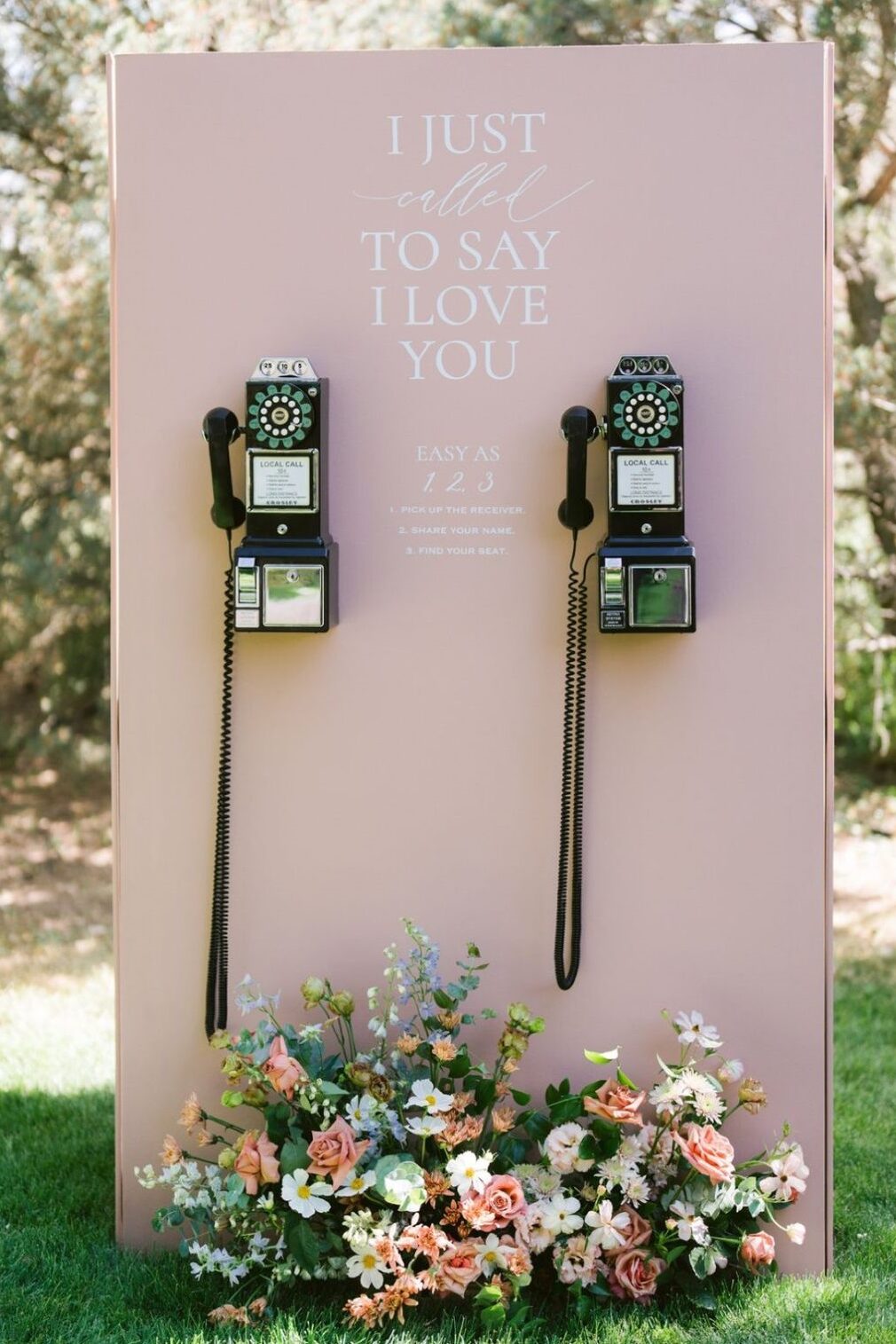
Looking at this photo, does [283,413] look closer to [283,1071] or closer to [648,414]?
[648,414]

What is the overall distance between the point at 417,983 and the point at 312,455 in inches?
41.6

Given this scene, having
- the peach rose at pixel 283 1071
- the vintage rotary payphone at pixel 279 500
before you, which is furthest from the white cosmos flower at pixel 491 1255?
the vintage rotary payphone at pixel 279 500

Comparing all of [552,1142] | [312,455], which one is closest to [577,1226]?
[552,1142]

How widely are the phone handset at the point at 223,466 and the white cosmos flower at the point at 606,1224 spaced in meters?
1.48

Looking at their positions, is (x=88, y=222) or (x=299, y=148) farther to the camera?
(x=88, y=222)

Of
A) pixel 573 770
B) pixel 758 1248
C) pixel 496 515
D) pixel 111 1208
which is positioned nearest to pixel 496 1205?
pixel 758 1248

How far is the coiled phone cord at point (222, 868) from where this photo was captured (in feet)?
8.20

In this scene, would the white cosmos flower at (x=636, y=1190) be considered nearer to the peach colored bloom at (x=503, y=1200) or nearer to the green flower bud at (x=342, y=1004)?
the peach colored bloom at (x=503, y=1200)

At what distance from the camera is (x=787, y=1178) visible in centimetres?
239

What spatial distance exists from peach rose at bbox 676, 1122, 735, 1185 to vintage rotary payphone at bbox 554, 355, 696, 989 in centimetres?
45

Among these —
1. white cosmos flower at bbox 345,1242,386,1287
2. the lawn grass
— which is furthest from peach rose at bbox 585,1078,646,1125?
white cosmos flower at bbox 345,1242,386,1287

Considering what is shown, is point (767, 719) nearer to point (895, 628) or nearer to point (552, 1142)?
point (552, 1142)

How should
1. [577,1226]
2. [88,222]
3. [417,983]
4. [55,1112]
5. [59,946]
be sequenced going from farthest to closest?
[88,222]
[59,946]
[55,1112]
[417,983]
[577,1226]

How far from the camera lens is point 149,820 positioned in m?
2.54
